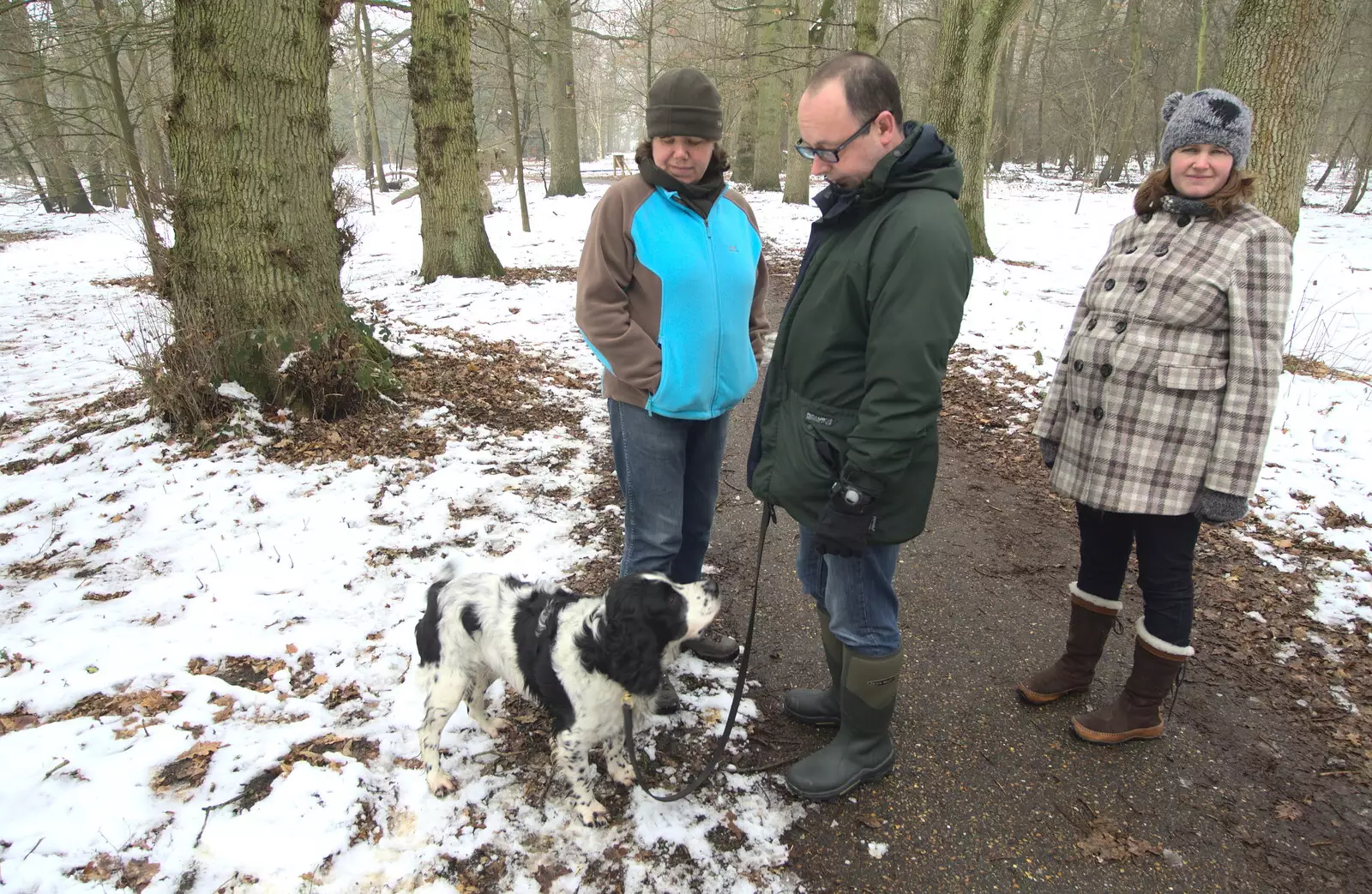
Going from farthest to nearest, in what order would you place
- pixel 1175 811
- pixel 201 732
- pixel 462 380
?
pixel 462 380
pixel 201 732
pixel 1175 811

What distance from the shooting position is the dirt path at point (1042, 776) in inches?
89.2

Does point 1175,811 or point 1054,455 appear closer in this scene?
point 1175,811

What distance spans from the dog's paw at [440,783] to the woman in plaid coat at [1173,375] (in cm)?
259

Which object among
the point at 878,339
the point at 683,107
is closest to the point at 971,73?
the point at 683,107

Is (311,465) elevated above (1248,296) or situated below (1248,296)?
below

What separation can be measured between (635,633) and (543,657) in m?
0.40

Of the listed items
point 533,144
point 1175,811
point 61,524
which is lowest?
point 1175,811

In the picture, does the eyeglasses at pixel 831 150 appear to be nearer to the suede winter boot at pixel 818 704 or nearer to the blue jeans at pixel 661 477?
the blue jeans at pixel 661 477

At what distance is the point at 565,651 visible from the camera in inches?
92.8

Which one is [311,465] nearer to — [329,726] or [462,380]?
[462,380]

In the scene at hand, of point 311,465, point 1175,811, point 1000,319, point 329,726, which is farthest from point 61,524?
point 1000,319

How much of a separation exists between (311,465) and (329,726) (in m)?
2.56

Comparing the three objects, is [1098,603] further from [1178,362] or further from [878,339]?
[878,339]

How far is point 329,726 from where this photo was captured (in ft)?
9.09
